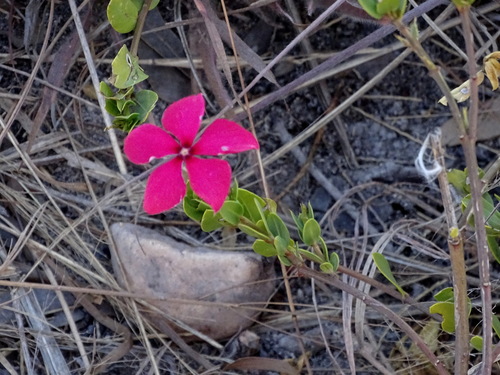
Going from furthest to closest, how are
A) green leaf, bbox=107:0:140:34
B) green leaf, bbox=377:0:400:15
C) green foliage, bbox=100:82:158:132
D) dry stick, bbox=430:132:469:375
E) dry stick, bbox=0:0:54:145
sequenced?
dry stick, bbox=0:0:54:145 < green leaf, bbox=107:0:140:34 < green foliage, bbox=100:82:158:132 < dry stick, bbox=430:132:469:375 < green leaf, bbox=377:0:400:15

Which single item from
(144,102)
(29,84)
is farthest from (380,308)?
(29,84)

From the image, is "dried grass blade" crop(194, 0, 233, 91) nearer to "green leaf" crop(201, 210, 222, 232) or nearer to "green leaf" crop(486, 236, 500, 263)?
"green leaf" crop(201, 210, 222, 232)

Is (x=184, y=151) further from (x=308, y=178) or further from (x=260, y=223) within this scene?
(x=308, y=178)

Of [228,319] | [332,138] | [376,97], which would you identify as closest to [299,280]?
[228,319]

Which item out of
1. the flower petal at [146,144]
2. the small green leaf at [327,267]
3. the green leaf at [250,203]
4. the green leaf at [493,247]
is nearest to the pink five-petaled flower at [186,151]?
the flower petal at [146,144]

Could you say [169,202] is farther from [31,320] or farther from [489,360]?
[31,320]

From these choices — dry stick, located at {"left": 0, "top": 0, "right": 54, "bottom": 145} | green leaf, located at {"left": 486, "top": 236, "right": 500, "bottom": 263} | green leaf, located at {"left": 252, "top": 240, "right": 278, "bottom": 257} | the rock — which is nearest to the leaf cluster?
green leaf, located at {"left": 252, "top": 240, "right": 278, "bottom": 257}

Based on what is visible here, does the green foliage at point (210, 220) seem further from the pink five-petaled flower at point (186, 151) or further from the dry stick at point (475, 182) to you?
the dry stick at point (475, 182)
